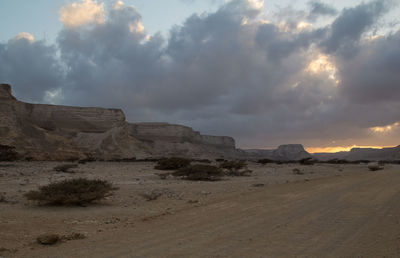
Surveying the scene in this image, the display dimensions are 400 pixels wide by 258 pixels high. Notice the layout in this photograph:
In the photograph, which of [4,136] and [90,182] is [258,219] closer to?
[90,182]

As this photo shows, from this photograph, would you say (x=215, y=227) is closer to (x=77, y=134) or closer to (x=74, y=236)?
(x=74, y=236)

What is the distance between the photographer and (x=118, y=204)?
838cm

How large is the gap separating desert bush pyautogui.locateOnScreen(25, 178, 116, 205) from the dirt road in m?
2.54

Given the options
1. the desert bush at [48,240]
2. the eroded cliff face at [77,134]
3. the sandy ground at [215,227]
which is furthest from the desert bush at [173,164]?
the eroded cliff face at [77,134]

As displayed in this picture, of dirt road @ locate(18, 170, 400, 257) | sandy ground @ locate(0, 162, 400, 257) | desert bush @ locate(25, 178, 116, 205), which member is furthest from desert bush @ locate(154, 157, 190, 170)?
dirt road @ locate(18, 170, 400, 257)

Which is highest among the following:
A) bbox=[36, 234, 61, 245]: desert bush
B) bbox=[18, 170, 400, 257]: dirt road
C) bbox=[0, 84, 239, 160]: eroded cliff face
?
bbox=[0, 84, 239, 160]: eroded cliff face

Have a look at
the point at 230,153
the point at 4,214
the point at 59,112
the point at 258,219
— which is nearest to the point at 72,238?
the point at 4,214

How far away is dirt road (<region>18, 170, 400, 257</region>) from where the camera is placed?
3.88m

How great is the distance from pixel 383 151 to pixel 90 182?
13690 cm

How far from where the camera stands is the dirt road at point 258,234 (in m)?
3.88

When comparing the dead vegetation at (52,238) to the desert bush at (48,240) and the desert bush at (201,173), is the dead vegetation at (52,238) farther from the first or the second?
the desert bush at (201,173)

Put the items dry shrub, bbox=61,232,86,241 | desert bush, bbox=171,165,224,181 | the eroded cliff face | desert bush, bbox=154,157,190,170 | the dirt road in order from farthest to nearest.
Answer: the eroded cliff face → desert bush, bbox=154,157,190,170 → desert bush, bbox=171,165,224,181 → dry shrub, bbox=61,232,86,241 → the dirt road

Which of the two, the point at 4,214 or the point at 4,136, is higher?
the point at 4,136

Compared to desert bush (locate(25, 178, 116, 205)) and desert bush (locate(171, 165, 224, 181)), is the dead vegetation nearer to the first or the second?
desert bush (locate(25, 178, 116, 205))
